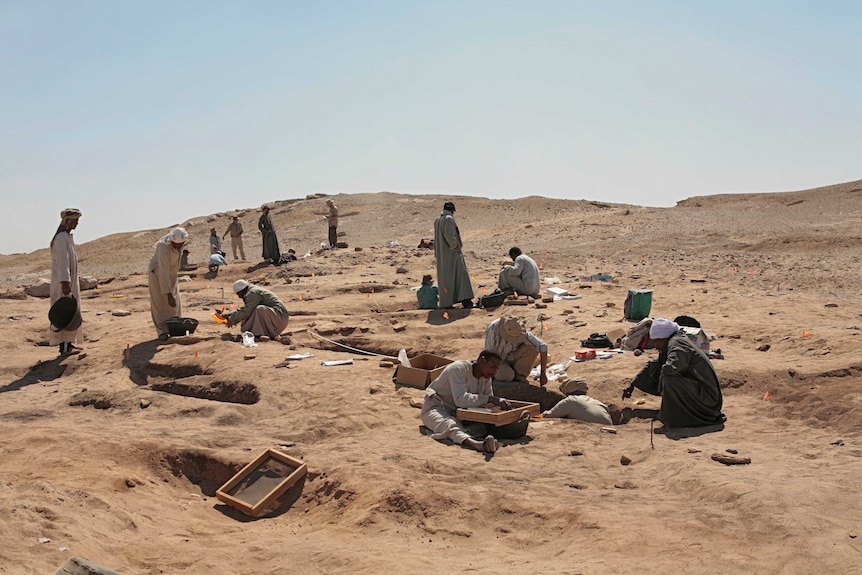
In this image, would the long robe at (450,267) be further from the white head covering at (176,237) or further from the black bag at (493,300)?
the white head covering at (176,237)

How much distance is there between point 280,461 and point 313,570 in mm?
1974

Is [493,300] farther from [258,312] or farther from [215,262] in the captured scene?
[215,262]

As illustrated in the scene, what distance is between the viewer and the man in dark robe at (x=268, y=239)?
20.1 m

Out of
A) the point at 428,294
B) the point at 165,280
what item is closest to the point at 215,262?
the point at 428,294

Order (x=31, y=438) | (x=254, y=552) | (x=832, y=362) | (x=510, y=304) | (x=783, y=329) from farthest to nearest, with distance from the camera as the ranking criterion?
(x=510, y=304) < (x=783, y=329) < (x=832, y=362) < (x=31, y=438) < (x=254, y=552)

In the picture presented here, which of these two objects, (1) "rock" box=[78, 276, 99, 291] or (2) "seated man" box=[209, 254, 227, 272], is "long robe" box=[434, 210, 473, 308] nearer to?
(2) "seated man" box=[209, 254, 227, 272]

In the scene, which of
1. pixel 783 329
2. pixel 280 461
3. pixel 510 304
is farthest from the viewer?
pixel 510 304

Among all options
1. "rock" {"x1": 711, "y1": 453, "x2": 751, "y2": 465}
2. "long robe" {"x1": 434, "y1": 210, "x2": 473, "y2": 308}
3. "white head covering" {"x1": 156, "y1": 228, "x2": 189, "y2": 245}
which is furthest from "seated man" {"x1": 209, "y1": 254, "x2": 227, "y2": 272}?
"rock" {"x1": 711, "y1": 453, "x2": 751, "y2": 465}

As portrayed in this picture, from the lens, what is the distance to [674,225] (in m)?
24.0

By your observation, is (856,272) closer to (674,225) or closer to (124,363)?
(674,225)

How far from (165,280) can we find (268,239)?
9336mm

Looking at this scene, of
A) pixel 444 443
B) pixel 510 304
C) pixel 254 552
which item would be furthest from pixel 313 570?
pixel 510 304

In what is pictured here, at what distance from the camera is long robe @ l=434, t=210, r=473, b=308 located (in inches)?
509

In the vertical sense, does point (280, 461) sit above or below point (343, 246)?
below
